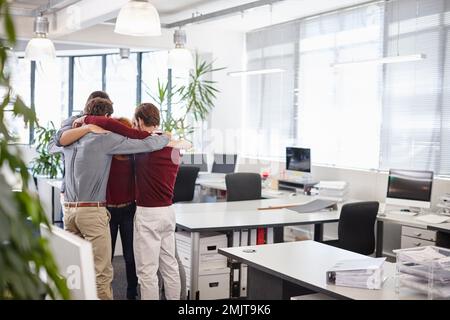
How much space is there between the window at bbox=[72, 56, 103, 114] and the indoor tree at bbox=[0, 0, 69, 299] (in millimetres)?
9797

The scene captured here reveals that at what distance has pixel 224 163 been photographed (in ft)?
28.8

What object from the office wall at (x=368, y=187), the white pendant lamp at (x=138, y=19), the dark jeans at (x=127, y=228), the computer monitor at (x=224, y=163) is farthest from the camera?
the computer monitor at (x=224, y=163)

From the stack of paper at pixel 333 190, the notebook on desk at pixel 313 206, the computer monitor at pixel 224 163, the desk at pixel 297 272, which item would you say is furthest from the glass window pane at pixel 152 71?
the desk at pixel 297 272

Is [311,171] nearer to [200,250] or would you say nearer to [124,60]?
[200,250]

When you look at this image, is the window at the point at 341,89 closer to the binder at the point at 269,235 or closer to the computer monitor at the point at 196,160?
the computer monitor at the point at 196,160

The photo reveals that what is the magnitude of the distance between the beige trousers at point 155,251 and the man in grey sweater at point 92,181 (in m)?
0.28

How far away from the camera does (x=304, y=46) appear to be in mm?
8328

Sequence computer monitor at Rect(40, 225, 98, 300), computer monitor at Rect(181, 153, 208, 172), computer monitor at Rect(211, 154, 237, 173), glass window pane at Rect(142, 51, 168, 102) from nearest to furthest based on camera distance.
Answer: computer monitor at Rect(40, 225, 98, 300) → computer monitor at Rect(181, 153, 208, 172) → computer monitor at Rect(211, 154, 237, 173) → glass window pane at Rect(142, 51, 168, 102)

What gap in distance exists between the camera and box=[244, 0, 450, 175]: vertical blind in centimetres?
631

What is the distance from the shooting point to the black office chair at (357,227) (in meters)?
4.95

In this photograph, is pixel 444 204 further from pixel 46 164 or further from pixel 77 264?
pixel 46 164

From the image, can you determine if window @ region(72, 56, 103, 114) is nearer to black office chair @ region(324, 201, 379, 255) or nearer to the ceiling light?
the ceiling light

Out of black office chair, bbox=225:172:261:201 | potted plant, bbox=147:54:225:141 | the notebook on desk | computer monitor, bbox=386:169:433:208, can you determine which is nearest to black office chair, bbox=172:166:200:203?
black office chair, bbox=225:172:261:201
